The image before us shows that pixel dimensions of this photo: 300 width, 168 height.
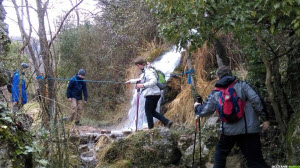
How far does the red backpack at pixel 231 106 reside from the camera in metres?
3.80

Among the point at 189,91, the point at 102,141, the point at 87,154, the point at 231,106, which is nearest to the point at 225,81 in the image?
the point at 231,106

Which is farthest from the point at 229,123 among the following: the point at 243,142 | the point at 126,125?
the point at 126,125

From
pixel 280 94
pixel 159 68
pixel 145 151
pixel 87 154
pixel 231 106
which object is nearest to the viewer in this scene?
pixel 231 106

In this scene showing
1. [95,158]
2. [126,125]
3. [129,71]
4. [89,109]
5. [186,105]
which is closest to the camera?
[95,158]

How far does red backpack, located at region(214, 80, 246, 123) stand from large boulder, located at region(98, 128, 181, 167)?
2.19 meters

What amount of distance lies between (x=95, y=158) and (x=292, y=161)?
3733 millimetres

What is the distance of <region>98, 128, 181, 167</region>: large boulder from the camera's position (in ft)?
19.0

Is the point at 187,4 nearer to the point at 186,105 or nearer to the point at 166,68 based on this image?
the point at 186,105

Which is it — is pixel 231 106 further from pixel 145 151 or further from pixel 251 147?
pixel 145 151

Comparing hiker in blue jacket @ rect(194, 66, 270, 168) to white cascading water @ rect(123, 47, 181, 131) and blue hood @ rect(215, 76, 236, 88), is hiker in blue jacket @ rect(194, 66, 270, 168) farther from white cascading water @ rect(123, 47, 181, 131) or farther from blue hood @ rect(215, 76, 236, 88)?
white cascading water @ rect(123, 47, 181, 131)

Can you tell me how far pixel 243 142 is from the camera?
3949 millimetres

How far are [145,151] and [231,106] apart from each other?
246 cm

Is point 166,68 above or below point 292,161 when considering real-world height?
above

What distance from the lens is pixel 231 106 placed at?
12.5 ft
